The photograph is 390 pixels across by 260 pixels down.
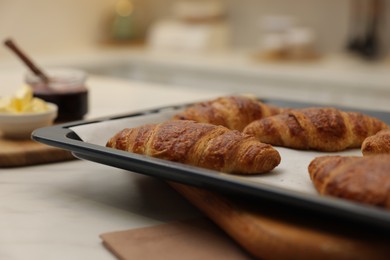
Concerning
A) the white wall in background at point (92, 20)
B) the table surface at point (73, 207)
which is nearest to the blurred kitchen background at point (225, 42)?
the white wall in background at point (92, 20)

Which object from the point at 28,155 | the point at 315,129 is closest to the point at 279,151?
the point at 315,129

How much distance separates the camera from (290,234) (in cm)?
73

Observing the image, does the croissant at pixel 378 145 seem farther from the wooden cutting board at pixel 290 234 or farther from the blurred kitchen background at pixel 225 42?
the blurred kitchen background at pixel 225 42

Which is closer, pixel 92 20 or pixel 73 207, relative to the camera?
pixel 73 207

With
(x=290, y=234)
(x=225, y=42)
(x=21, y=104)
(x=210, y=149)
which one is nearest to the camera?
(x=290, y=234)

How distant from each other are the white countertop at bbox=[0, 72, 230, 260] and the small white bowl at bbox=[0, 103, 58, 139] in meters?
0.14

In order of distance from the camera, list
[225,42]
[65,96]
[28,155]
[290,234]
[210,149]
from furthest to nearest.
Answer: [225,42]
[65,96]
[28,155]
[210,149]
[290,234]

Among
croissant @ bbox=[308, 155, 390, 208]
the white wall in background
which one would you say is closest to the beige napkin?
croissant @ bbox=[308, 155, 390, 208]

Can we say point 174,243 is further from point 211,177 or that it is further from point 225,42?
point 225,42

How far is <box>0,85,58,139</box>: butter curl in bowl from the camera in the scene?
1.30 m

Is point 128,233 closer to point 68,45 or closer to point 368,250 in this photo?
point 368,250

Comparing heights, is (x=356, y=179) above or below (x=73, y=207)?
above

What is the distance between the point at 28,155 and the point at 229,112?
40 cm

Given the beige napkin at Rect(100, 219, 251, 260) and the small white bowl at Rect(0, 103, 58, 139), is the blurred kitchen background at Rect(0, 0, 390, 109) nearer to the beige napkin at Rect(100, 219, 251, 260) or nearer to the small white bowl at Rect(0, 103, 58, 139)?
the small white bowl at Rect(0, 103, 58, 139)
